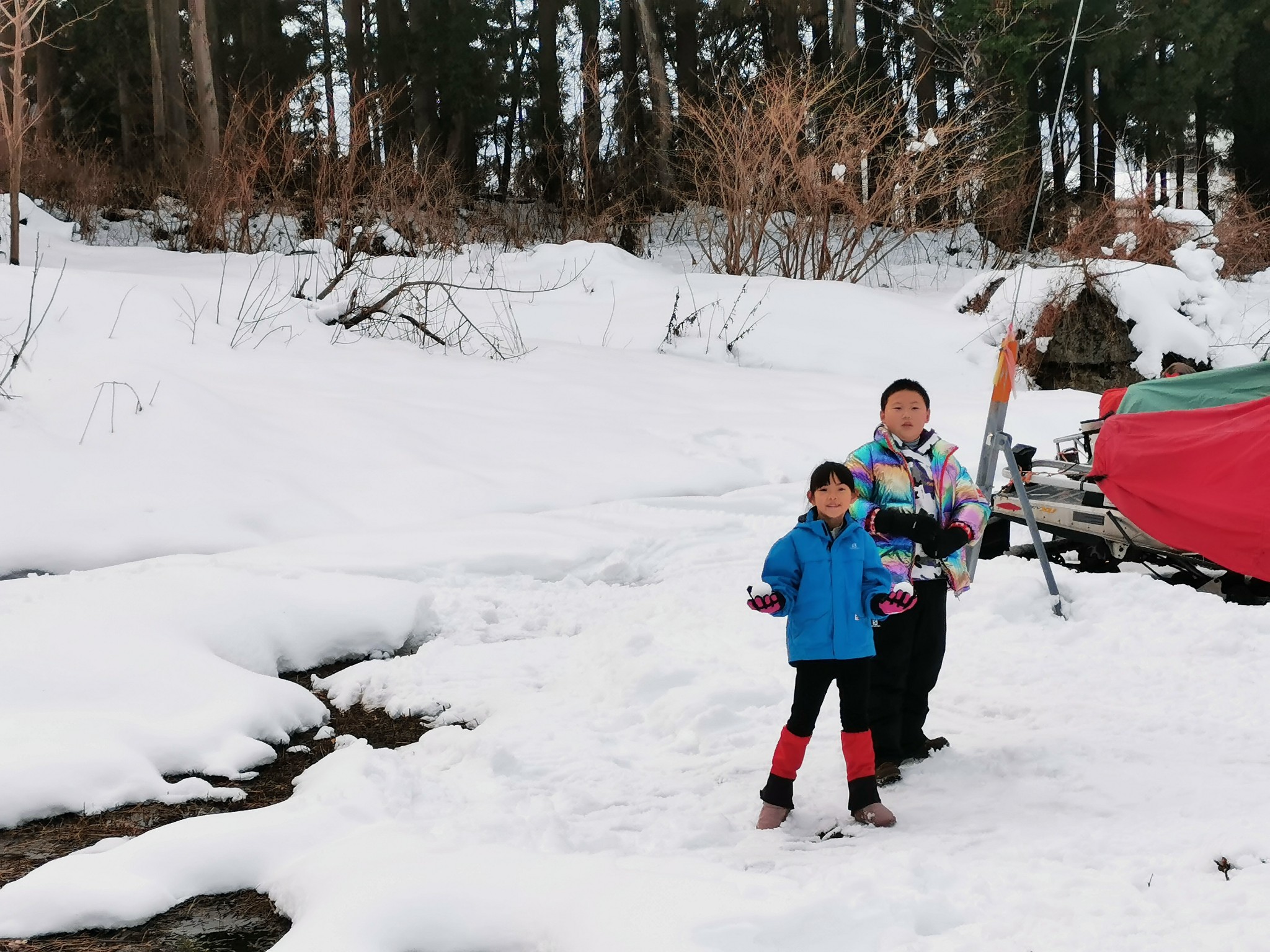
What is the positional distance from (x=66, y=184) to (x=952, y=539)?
1705cm

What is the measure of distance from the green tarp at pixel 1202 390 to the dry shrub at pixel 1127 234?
27.7ft

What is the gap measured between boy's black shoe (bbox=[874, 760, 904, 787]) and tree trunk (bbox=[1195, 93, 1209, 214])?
23.9 m

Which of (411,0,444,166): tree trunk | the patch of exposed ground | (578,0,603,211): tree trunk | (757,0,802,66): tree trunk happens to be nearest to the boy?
the patch of exposed ground

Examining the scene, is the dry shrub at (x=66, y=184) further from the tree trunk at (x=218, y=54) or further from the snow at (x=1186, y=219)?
the snow at (x=1186, y=219)

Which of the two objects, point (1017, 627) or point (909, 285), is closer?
point (1017, 627)

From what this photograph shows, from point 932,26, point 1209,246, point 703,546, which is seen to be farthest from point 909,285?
point 703,546

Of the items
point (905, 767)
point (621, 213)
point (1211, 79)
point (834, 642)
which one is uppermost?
point (1211, 79)

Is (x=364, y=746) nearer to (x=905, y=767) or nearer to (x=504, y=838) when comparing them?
(x=504, y=838)

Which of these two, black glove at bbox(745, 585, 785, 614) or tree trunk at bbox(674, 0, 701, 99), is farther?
tree trunk at bbox(674, 0, 701, 99)

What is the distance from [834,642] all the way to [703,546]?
3.90 metres

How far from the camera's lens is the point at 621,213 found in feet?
64.5

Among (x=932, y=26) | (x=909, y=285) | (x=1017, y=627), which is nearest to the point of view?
(x=1017, y=627)

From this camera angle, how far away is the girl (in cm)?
368

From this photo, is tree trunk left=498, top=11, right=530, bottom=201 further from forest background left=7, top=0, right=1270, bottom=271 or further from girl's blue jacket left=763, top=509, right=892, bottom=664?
girl's blue jacket left=763, top=509, right=892, bottom=664
